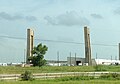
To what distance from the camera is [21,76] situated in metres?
40.6

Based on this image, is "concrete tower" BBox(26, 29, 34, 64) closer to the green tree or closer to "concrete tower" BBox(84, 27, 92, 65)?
the green tree

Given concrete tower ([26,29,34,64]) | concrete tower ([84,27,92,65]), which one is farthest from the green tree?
concrete tower ([84,27,92,65])

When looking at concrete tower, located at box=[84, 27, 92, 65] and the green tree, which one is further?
concrete tower, located at box=[84, 27, 92, 65]

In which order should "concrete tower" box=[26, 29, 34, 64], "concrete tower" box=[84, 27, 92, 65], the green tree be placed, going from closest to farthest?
the green tree → "concrete tower" box=[26, 29, 34, 64] → "concrete tower" box=[84, 27, 92, 65]

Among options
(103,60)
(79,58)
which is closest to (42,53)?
(79,58)

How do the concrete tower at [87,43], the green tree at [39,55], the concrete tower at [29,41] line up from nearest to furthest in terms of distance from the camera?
the green tree at [39,55] < the concrete tower at [29,41] < the concrete tower at [87,43]

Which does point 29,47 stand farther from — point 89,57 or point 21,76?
point 21,76

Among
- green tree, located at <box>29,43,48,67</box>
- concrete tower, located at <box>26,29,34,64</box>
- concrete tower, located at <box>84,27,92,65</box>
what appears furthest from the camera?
concrete tower, located at <box>84,27,92,65</box>

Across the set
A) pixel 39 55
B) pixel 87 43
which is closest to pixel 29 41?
pixel 39 55

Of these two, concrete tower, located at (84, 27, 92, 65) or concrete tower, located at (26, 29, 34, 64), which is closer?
concrete tower, located at (26, 29, 34, 64)

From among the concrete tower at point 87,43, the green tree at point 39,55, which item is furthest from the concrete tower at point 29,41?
the concrete tower at point 87,43

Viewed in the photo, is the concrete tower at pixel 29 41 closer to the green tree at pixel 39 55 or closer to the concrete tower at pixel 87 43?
the green tree at pixel 39 55

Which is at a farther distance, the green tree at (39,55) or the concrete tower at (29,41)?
the concrete tower at (29,41)

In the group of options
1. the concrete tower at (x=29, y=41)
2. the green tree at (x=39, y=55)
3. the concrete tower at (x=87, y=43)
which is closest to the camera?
the green tree at (x=39, y=55)
